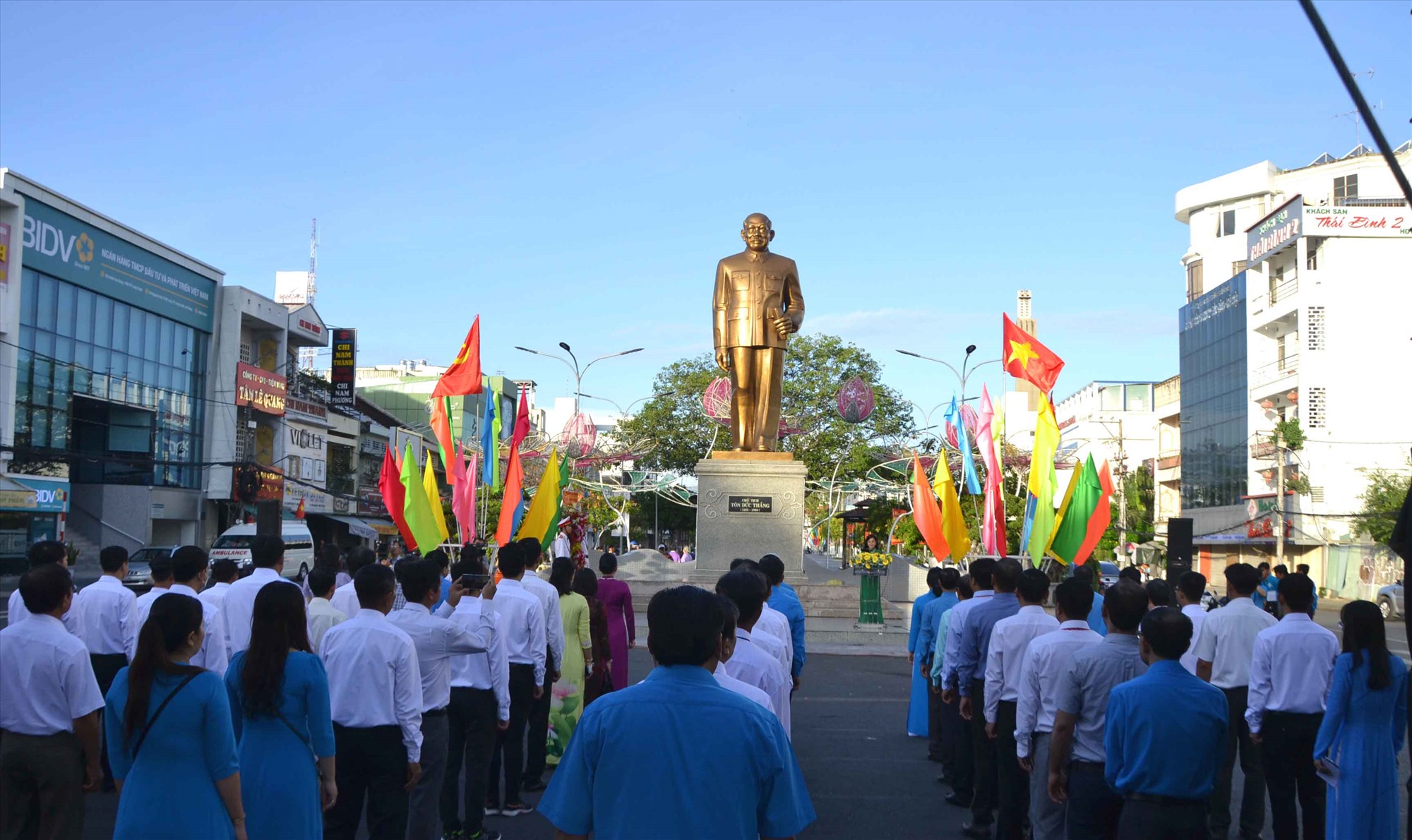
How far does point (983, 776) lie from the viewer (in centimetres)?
714

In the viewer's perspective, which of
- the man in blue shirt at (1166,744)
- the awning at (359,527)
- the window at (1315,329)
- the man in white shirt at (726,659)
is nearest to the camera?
the man in white shirt at (726,659)

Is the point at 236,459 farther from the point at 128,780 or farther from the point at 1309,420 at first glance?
the point at 128,780

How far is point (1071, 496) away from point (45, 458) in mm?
30177

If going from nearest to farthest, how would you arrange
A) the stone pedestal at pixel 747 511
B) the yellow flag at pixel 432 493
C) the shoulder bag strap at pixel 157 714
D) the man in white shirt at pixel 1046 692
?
the shoulder bag strap at pixel 157 714 → the man in white shirt at pixel 1046 692 → the yellow flag at pixel 432 493 → the stone pedestal at pixel 747 511

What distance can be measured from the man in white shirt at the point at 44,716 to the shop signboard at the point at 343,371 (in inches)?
1811

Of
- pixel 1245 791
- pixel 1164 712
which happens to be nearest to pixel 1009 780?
pixel 1245 791

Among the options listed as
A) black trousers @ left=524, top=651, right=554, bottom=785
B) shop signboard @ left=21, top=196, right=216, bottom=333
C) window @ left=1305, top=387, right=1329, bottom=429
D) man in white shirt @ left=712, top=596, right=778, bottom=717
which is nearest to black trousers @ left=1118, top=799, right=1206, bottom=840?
man in white shirt @ left=712, top=596, right=778, bottom=717

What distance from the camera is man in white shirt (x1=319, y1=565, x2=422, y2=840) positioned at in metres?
5.10

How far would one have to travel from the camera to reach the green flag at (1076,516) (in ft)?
44.0

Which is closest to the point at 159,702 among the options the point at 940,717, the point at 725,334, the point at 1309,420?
the point at 940,717

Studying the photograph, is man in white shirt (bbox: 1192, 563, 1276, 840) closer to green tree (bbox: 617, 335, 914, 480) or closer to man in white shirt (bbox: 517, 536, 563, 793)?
man in white shirt (bbox: 517, 536, 563, 793)

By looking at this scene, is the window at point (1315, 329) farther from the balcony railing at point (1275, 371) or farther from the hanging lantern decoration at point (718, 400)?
the hanging lantern decoration at point (718, 400)

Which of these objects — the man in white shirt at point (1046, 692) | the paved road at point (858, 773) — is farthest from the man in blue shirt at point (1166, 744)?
the paved road at point (858, 773)

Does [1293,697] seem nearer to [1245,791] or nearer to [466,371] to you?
[1245,791]
